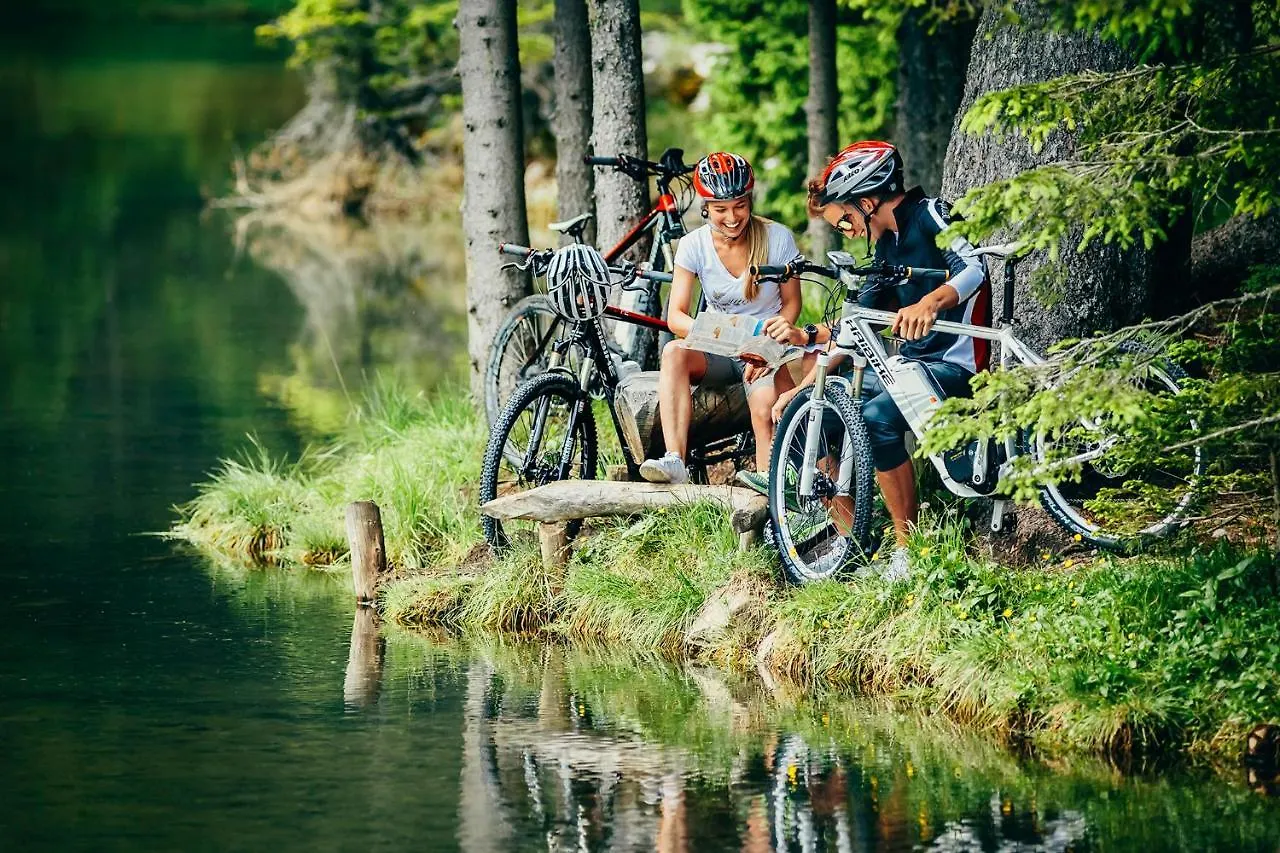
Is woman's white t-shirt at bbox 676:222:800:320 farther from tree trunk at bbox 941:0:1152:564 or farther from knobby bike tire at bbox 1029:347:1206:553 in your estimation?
knobby bike tire at bbox 1029:347:1206:553

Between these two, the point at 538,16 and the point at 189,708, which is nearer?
the point at 189,708

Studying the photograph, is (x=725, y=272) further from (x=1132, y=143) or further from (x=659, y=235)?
(x=1132, y=143)

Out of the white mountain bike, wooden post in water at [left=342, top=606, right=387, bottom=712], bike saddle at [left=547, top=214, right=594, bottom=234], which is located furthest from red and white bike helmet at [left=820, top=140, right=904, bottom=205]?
wooden post in water at [left=342, top=606, right=387, bottom=712]

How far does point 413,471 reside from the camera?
12773 millimetres

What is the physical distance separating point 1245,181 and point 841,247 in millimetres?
11796

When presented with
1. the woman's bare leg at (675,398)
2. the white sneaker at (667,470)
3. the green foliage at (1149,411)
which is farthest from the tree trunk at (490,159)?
the green foliage at (1149,411)

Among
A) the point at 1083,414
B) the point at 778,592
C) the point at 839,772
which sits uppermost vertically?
the point at 1083,414

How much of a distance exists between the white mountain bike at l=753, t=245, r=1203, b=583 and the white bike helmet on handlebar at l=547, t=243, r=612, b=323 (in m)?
→ 1.47

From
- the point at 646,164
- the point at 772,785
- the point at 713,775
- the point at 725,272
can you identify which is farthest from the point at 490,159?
the point at 772,785

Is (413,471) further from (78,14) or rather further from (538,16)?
(78,14)

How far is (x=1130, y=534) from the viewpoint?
884 centimetres

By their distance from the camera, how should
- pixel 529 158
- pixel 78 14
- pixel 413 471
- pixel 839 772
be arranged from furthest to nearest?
pixel 78 14, pixel 529 158, pixel 413 471, pixel 839 772

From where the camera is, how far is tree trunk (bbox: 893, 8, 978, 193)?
18.5 metres

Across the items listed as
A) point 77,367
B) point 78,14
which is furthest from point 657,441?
point 78,14
